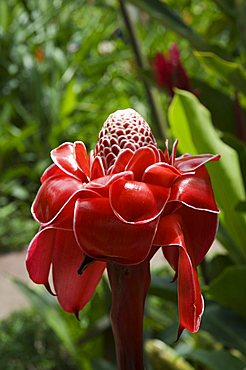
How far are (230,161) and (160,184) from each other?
52 centimetres

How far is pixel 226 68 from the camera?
3.03 ft

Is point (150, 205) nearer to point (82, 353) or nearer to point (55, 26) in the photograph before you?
point (82, 353)

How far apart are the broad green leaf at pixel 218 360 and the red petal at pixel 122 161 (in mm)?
601

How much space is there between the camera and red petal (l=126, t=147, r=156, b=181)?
393mm

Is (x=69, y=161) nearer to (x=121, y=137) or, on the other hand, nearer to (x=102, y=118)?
(x=121, y=137)

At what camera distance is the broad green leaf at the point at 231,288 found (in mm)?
864

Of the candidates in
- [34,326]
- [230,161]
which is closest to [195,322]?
[230,161]

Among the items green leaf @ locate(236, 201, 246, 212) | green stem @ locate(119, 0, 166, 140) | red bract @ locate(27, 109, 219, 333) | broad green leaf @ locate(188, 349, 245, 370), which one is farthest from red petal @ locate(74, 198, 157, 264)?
green stem @ locate(119, 0, 166, 140)

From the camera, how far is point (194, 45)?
1055mm

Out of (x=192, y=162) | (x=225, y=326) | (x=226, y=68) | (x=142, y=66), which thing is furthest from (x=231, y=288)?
(x=192, y=162)

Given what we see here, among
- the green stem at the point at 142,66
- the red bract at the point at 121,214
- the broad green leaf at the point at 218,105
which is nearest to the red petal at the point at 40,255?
the red bract at the point at 121,214

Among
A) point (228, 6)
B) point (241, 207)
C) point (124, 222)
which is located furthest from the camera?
point (228, 6)

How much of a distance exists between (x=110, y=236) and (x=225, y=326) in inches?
25.3

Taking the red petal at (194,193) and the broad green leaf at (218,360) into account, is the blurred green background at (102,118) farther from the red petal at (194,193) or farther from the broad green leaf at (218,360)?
the red petal at (194,193)
